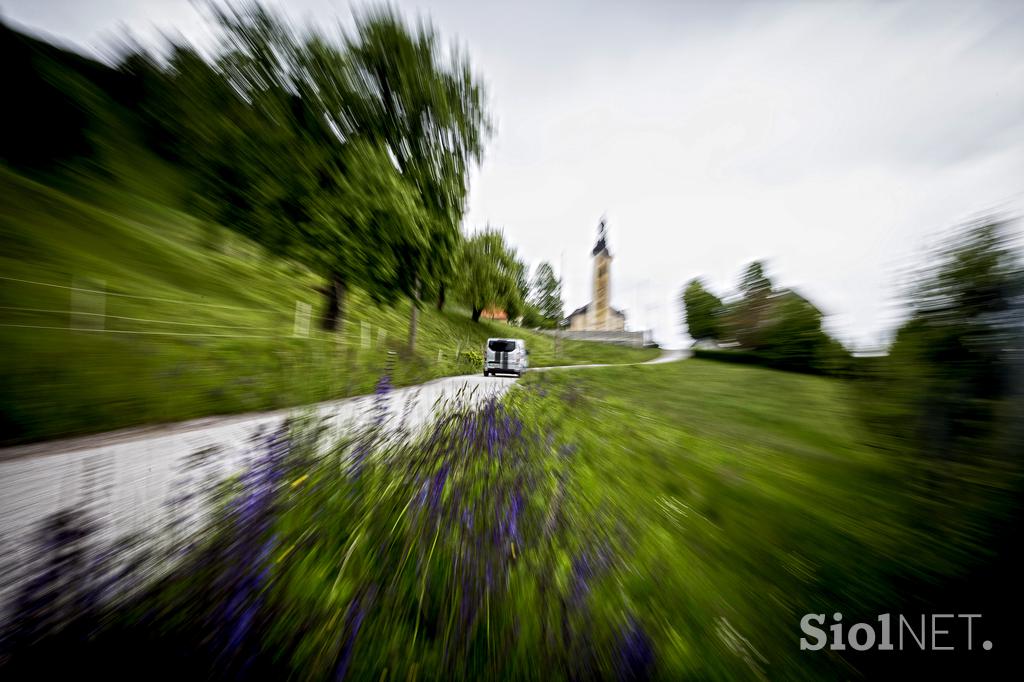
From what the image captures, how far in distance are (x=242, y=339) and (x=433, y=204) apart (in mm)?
6749

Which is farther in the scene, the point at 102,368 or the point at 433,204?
the point at 433,204

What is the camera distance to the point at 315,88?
7.89 metres

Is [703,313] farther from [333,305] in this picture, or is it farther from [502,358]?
[333,305]

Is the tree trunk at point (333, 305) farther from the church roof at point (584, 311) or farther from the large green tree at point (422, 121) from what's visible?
the church roof at point (584, 311)

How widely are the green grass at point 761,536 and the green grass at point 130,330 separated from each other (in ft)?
9.72

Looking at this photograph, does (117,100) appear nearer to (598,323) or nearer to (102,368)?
(102,368)

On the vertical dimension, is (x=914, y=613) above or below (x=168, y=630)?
below

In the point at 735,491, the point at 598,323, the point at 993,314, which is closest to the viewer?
the point at 993,314

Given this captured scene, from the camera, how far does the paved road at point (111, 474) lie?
1912 millimetres

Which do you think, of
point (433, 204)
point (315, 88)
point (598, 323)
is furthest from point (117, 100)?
point (598, 323)

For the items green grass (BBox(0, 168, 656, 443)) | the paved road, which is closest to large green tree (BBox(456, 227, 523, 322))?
green grass (BBox(0, 168, 656, 443))

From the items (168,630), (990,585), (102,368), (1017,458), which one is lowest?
(990,585)

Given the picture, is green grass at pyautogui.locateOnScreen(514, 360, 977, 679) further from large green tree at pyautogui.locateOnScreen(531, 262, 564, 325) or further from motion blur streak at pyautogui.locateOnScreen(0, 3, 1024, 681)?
large green tree at pyautogui.locateOnScreen(531, 262, 564, 325)

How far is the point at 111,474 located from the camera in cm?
266
